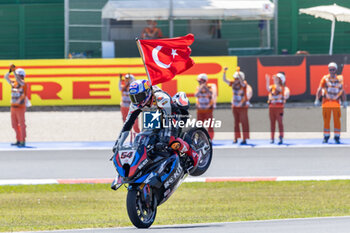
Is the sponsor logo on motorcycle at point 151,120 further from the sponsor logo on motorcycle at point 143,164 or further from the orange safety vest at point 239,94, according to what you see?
the orange safety vest at point 239,94

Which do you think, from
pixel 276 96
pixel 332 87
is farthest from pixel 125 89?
pixel 332 87

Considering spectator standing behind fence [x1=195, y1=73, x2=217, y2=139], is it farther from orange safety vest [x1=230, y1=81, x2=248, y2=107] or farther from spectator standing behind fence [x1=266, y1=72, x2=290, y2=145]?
spectator standing behind fence [x1=266, y1=72, x2=290, y2=145]

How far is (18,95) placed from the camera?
19.3 meters

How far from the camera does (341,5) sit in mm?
30344

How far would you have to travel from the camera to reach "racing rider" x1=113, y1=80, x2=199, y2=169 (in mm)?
Answer: 9820

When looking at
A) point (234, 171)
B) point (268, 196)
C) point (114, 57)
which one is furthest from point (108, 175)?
point (114, 57)

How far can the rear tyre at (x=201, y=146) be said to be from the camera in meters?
11.1

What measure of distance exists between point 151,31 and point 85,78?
11.3 ft

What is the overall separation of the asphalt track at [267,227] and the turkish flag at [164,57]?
203 cm

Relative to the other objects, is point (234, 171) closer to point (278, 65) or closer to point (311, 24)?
point (278, 65)

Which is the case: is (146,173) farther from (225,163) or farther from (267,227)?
(225,163)

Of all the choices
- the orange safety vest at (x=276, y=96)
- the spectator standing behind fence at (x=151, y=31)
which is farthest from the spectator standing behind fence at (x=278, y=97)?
the spectator standing behind fence at (x=151, y=31)

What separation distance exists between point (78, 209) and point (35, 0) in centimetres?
2140

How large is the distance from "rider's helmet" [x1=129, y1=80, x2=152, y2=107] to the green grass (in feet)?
6.18
